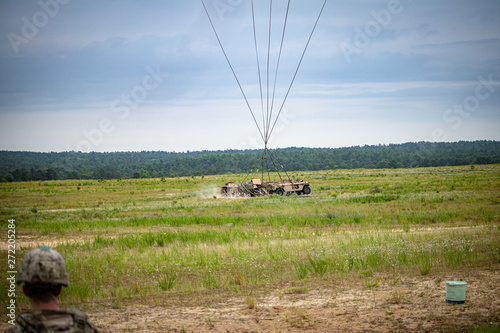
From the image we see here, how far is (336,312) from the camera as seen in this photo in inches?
367

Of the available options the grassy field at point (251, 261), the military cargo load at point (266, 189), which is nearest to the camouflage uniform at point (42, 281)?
the grassy field at point (251, 261)

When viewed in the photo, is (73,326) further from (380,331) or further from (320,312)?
(320,312)

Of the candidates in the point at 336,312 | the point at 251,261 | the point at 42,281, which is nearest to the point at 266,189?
the point at 251,261

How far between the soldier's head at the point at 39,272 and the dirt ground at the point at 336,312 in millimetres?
5498

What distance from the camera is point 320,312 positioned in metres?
9.39

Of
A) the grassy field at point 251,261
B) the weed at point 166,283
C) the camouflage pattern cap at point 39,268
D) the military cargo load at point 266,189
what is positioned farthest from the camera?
the military cargo load at point 266,189

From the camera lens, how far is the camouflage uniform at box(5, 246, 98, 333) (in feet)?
11.2

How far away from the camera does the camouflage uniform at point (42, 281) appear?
3408 mm

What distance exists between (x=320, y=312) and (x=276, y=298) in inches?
60.7

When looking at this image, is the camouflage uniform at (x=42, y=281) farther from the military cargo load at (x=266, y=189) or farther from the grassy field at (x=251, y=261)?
the military cargo load at (x=266, y=189)

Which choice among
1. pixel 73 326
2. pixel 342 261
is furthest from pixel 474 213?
pixel 73 326

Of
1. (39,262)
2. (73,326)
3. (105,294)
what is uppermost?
(39,262)

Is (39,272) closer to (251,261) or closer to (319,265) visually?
(319,265)

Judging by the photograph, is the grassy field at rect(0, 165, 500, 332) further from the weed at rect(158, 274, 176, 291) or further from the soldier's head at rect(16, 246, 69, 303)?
the soldier's head at rect(16, 246, 69, 303)
